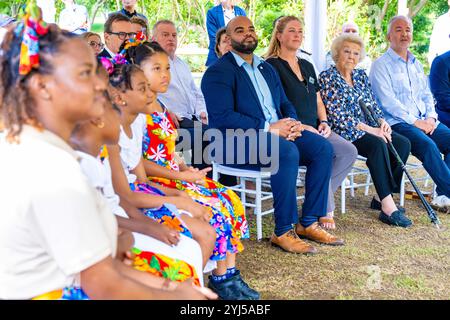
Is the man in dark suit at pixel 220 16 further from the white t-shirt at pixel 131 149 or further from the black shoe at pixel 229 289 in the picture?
the black shoe at pixel 229 289

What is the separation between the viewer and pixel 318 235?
11.7 feet

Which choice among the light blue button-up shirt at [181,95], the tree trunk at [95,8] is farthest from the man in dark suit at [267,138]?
the tree trunk at [95,8]

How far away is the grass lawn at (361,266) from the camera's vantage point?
2861mm

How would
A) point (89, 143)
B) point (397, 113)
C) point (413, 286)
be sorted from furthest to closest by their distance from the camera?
point (397, 113), point (413, 286), point (89, 143)

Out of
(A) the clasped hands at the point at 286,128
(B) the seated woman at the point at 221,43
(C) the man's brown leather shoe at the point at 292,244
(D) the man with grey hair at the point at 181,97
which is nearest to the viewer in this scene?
(C) the man's brown leather shoe at the point at 292,244

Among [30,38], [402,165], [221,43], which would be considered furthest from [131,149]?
[221,43]

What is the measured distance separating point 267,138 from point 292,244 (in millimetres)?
676

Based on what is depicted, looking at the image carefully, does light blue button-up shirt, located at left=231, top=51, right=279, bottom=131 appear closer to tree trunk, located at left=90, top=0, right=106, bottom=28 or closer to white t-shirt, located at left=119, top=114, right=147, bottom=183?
white t-shirt, located at left=119, top=114, right=147, bottom=183

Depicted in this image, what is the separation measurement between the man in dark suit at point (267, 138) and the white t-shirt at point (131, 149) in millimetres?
1118

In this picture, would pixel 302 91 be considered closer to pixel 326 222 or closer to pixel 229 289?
pixel 326 222

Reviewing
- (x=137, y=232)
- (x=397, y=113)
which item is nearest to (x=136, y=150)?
(x=137, y=232)

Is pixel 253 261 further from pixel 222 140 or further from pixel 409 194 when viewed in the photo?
pixel 409 194
